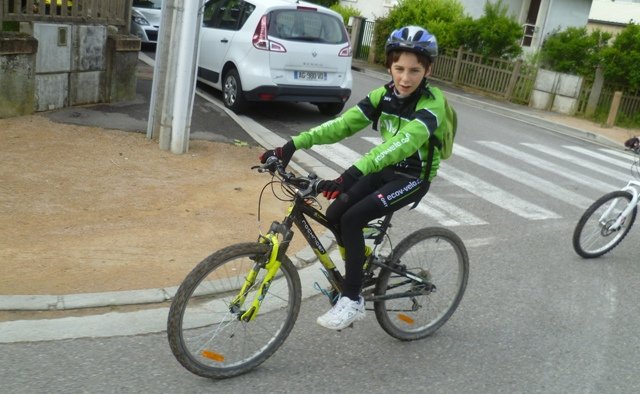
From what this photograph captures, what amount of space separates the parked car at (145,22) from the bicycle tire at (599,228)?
12106 millimetres

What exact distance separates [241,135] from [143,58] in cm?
599

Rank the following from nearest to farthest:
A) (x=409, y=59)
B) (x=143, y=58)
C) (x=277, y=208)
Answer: (x=409, y=59) < (x=277, y=208) < (x=143, y=58)

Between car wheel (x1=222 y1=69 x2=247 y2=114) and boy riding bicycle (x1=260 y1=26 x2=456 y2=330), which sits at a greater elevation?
boy riding bicycle (x1=260 y1=26 x2=456 y2=330)

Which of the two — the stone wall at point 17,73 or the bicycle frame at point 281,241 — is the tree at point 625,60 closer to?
the stone wall at point 17,73

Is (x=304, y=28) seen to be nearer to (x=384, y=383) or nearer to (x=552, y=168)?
(x=552, y=168)

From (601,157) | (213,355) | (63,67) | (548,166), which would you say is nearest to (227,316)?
(213,355)

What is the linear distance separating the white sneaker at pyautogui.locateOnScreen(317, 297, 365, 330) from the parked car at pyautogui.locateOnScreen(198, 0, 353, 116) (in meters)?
6.84

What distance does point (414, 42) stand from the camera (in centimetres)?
354

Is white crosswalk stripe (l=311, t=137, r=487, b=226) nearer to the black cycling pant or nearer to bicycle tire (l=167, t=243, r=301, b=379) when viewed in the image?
the black cycling pant

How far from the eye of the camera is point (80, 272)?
4.43 meters

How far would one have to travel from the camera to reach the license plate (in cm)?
1028

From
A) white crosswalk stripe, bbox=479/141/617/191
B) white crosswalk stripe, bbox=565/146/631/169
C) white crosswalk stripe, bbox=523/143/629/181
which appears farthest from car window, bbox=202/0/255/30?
white crosswalk stripe, bbox=565/146/631/169

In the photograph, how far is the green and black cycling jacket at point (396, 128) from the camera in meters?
3.48

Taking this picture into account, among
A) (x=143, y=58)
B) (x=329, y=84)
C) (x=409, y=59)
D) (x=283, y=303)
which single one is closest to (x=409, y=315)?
(x=283, y=303)
